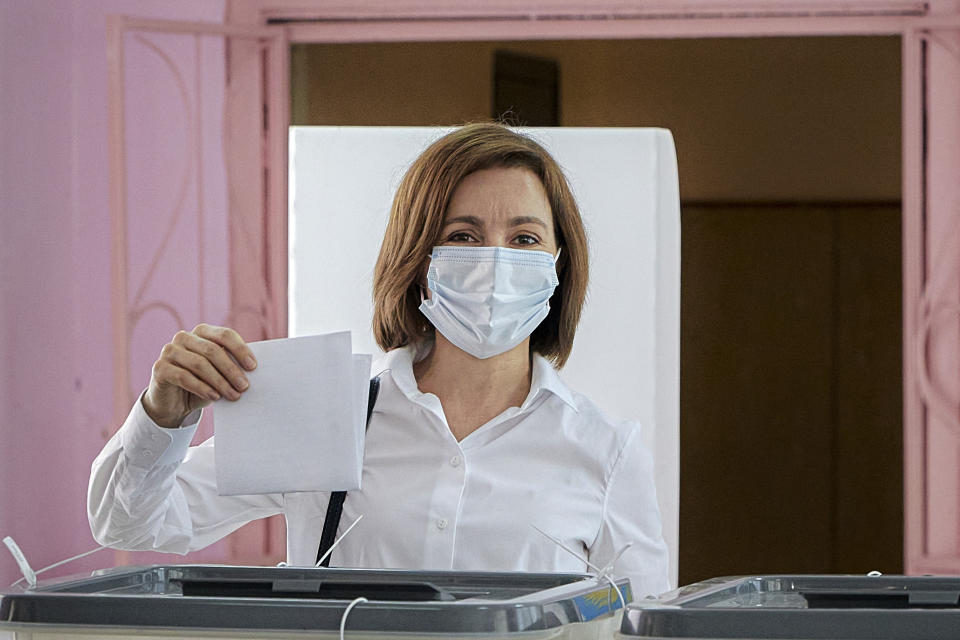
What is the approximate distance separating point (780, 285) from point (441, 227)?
10.8ft

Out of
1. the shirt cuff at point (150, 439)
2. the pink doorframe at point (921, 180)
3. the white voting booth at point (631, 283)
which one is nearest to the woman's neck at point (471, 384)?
the shirt cuff at point (150, 439)

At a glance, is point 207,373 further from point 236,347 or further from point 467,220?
point 467,220

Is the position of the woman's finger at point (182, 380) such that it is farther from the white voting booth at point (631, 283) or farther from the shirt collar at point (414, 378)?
the white voting booth at point (631, 283)

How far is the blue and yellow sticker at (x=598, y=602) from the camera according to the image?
0.81 meters

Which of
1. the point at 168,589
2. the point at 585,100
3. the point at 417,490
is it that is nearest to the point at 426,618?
the point at 168,589

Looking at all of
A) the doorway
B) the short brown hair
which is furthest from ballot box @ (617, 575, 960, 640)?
the doorway

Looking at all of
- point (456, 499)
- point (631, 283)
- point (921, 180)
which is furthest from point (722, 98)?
point (456, 499)

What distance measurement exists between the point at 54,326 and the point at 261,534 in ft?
2.43

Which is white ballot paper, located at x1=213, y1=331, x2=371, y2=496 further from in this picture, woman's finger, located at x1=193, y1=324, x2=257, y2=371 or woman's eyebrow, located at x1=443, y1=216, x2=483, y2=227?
woman's eyebrow, located at x1=443, y1=216, x2=483, y2=227

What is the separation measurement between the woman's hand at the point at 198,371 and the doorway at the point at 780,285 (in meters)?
3.36

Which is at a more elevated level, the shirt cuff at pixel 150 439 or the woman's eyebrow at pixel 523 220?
the woman's eyebrow at pixel 523 220

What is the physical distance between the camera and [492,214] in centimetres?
134

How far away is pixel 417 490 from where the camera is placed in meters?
1.29

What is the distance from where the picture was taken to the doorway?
4348mm
